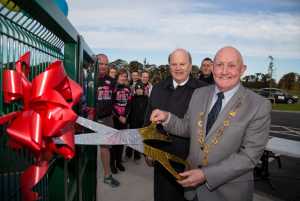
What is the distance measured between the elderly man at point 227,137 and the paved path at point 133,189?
2742 millimetres

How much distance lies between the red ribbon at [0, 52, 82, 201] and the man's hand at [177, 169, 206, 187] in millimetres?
1373

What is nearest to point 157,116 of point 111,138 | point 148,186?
point 111,138

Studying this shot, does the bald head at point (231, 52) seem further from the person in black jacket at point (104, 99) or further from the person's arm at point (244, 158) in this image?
the person in black jacket at point (104, 99)

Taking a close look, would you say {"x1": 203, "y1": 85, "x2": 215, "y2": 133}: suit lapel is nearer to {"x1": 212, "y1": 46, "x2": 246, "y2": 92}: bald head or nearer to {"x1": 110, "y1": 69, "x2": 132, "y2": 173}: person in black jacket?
{"x1": 212, "y1": 46, "x2": 246, "y2": 92}: bald head

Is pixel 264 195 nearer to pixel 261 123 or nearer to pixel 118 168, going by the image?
pixel 118 168

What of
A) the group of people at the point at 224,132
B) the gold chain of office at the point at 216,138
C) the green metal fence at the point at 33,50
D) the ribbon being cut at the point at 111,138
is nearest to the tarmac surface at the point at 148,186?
the group of people at the point at 224,132

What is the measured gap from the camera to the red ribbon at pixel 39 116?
2.63 ft

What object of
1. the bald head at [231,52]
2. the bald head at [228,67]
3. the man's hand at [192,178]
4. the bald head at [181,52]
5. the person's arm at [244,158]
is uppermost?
the bald head at [181,52]

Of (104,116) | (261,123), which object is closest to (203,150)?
(261,123)

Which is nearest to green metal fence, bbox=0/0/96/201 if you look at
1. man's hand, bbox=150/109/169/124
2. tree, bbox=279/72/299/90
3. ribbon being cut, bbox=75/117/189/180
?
ribbon being cut, bbox=75/117/189/180

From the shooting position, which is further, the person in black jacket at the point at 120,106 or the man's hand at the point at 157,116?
the person in black jacket at the point at 120,106

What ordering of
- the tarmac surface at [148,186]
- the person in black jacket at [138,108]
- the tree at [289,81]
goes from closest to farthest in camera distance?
the tarmac surface at [148,186]
the person in black jacket at [138,108]
the tree at [289,81]

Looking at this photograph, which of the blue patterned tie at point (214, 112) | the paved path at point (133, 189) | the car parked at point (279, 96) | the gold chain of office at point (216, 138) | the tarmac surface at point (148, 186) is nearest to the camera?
the gold chain of office at point (216, 138)

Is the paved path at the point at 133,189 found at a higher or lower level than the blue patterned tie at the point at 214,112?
lower
